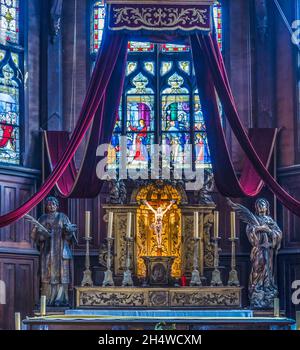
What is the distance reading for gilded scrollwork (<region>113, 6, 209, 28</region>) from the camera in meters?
16.5

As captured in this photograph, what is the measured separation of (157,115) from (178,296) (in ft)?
17.9

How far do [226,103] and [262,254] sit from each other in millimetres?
3861

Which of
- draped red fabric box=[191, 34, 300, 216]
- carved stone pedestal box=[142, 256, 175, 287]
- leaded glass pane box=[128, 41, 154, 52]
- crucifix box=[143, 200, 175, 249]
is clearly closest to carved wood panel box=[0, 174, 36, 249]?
crucifix box=[143, 200, 175, 249]

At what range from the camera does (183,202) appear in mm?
19156

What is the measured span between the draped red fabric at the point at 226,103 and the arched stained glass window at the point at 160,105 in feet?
15.1

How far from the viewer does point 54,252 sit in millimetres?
18922

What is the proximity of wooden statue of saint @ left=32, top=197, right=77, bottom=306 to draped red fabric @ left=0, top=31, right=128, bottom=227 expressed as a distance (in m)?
2.76

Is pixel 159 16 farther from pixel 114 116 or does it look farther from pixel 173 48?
pixel 173 48

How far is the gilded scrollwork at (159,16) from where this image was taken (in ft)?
54.0

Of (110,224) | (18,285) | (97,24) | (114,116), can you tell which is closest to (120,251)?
(110,224)

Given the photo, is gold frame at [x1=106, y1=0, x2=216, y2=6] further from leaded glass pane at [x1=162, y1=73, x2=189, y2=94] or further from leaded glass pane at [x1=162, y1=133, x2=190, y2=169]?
leaded glass pane at [x1=162, y1=73, x2=189, y2=94]

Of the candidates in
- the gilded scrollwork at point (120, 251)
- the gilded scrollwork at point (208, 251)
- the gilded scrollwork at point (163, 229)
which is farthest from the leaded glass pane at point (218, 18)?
the gilded scrollwork at point (120, 251)

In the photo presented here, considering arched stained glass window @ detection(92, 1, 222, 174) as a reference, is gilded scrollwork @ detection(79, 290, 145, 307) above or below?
below
